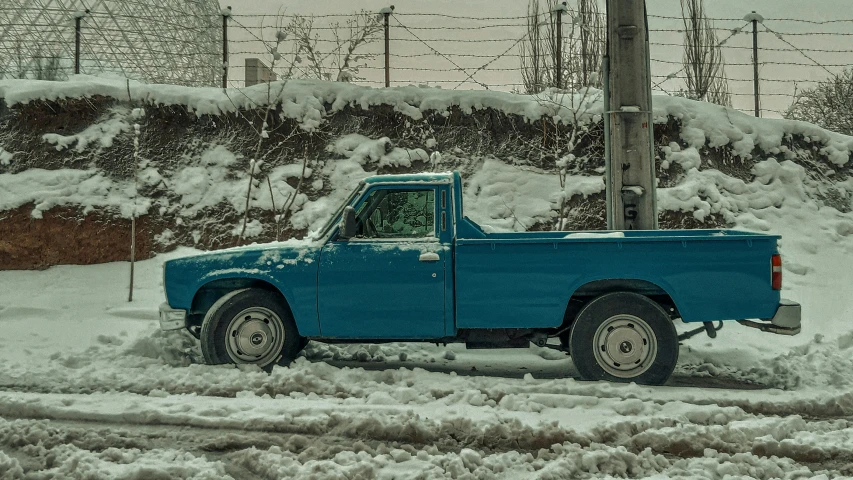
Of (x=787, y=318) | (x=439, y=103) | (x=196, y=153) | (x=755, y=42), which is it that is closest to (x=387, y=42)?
(x=439, y=103)

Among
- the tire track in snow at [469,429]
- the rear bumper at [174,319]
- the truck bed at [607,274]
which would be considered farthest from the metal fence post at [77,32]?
the truck bed at [607,274]

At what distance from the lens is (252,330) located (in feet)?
20.4

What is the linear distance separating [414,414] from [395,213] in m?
2.05

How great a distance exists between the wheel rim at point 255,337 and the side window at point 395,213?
1.11m

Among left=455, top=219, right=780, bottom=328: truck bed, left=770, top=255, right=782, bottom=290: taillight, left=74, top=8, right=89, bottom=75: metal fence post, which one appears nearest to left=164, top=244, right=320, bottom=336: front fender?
left=455, top=219, right=780, bottom=328: truck bed

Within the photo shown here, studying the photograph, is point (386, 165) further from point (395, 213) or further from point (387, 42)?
point (395, 213)

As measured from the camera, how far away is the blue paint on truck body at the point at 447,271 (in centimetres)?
572

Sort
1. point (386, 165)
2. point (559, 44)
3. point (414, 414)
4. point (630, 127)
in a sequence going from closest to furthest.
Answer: point (414, 414), point (630, 127), point (386, 165), point (559, 44)

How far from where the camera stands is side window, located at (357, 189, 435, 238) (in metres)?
6.20

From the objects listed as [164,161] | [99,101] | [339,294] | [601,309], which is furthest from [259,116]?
[601,309]

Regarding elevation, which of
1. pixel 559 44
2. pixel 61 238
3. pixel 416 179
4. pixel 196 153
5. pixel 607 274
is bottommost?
pixel 607 274

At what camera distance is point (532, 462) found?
4066mm

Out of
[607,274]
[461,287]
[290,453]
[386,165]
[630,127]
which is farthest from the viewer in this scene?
[386,165]

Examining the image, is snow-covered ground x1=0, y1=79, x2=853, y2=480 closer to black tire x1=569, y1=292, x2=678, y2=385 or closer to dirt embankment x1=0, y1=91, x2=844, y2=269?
black tire x1=569, y1=292, x2=678, y2=385
